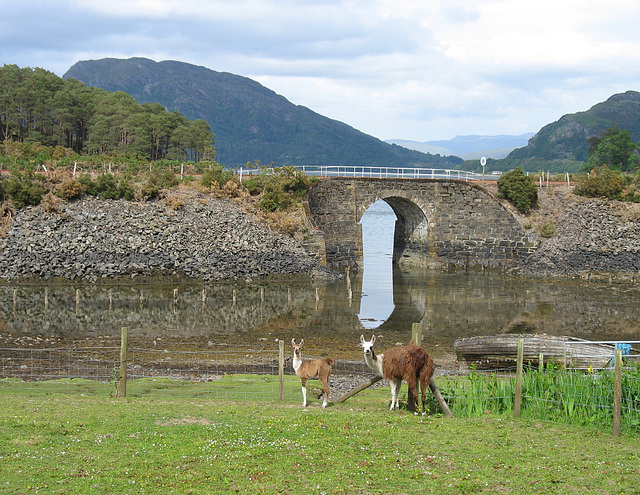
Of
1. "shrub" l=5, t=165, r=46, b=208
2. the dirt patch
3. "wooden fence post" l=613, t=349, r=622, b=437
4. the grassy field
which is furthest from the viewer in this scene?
"shrub" l=5, t=165, r=46, b=208

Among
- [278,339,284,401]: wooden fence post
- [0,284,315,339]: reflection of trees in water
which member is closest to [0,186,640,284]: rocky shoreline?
[0,284,315,339]: reflection of trees in water

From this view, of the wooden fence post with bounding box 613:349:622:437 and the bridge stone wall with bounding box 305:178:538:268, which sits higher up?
the bridge stone wall with bounding box 305:178:538:268

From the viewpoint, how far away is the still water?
106ft

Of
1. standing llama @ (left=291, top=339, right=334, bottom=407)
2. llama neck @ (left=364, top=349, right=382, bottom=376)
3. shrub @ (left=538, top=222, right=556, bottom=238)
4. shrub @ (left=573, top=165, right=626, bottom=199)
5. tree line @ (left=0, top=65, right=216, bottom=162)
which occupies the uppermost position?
tree line @ (left=0, top=65, right=216, bottom=162)

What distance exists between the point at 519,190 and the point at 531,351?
42.0 meters

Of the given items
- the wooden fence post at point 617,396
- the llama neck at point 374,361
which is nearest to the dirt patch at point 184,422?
the llama neck at point 374,361

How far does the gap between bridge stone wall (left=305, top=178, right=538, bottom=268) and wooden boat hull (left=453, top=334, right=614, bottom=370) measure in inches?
1275

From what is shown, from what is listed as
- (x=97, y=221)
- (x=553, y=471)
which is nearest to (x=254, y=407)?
(x=553, y=471)

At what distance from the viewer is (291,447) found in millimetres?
12367

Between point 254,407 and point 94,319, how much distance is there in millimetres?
22112

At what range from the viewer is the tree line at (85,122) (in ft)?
262

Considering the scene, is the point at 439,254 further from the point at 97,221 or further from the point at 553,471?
the point at 553,471

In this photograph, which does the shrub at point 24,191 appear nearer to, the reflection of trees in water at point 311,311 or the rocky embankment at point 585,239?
the reflection of trees in water at point 311,311

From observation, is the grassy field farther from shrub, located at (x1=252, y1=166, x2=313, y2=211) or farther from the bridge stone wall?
the bridge stone wall
